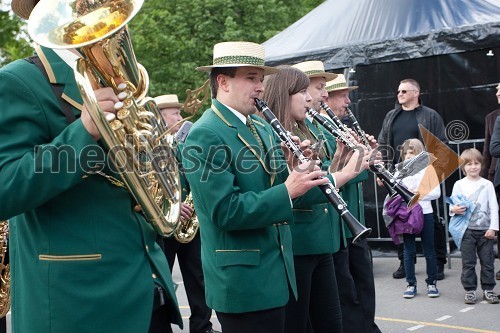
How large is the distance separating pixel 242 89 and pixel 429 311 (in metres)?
4.01

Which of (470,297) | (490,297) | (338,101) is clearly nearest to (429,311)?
(470,297)

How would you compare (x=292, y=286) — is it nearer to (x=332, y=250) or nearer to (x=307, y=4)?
(x=332, y=250)

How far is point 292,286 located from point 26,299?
1591 millimetres

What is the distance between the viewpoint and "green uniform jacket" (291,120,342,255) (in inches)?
169

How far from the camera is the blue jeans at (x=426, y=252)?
25.1 ft

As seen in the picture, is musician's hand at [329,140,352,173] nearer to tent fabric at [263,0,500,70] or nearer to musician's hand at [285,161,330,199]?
musician's hand at [285,161,330,199]

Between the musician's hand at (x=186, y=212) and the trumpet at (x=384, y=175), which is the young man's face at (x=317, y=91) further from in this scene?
the musician's hand at (x=186, y=212)

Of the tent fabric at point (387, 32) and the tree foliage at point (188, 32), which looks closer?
the tent fabric at point (387, 32)

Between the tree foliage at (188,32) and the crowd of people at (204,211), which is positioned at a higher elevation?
the tree foliage at (188,32)

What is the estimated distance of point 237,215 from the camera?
3338 millimetres

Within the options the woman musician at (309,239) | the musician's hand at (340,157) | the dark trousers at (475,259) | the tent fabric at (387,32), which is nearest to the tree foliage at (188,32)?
the tent fabric at (387,32)

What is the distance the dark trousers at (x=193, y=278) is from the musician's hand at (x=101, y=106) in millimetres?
4122

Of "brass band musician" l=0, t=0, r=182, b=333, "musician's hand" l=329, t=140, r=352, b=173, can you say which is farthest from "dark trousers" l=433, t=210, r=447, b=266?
"brass band musician" l=0, t=0, r=182, b=333

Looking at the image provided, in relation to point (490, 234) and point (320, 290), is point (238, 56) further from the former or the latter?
point (490, 234)
